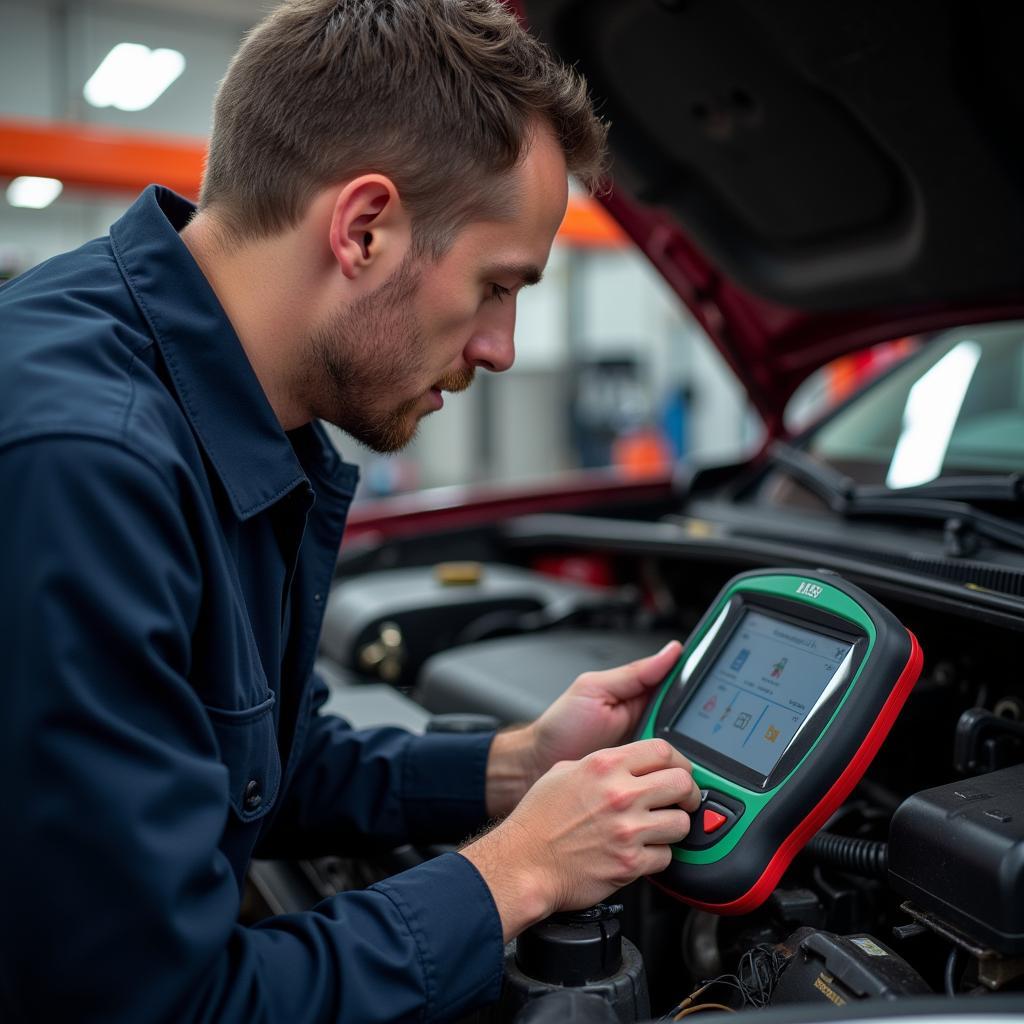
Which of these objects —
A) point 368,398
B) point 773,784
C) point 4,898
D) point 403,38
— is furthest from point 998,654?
point 4,898

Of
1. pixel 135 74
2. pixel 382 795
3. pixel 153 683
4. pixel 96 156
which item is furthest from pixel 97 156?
pixel 153 683

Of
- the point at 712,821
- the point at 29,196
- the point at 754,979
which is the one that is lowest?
the point at 754,979

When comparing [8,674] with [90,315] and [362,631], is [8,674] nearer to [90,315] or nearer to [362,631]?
[90,315]

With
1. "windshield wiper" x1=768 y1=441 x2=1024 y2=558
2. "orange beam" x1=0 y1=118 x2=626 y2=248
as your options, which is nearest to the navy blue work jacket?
"windshield wiper" x1=768 y1=441 x2=1024 y2=558

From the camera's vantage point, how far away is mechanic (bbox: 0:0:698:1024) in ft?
2.32

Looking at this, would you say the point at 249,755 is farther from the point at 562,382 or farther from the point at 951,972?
the point at 562,382

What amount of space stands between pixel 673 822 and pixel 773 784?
0.31ft

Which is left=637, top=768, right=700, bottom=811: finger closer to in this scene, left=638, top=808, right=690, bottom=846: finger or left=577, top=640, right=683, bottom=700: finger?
left=638, top=808, right=690, bottom=846: finger

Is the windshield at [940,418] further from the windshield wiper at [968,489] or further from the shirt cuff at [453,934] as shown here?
the shirt cuff at [453,934]

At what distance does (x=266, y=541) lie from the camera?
1.03 metres

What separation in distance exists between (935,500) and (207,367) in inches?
41.2

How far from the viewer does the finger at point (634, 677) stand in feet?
3.93

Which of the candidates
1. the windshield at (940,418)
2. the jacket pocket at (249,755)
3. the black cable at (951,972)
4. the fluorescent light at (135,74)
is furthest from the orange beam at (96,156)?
the black cable at (951,972)

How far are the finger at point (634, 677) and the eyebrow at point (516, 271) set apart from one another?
44cm
